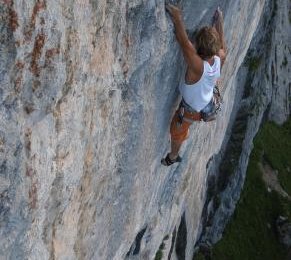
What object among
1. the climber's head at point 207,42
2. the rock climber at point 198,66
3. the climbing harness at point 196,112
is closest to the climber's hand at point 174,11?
the rock climber at point 198,66

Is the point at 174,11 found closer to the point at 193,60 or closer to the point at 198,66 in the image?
the point at 193,60

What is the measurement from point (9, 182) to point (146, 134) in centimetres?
421

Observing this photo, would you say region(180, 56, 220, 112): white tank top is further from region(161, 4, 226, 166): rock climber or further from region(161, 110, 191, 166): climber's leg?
region(161, 110, 191, 166): climber's leg

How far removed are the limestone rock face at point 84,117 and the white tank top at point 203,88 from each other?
452mm

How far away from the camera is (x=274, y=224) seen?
32.0 m

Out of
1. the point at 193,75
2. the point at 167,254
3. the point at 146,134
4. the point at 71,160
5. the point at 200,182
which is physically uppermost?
the point at 193,75

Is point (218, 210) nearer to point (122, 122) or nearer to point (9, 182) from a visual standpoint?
point (122, 122)

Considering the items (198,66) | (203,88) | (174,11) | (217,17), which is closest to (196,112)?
(203,88)

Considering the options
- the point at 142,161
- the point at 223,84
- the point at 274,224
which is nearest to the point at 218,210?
the point at 274,224

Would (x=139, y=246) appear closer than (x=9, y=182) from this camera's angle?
No

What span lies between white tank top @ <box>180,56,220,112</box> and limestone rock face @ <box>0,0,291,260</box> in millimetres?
452

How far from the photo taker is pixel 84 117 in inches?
316

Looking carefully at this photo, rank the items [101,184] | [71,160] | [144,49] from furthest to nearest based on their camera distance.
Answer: [101,184]
[144,49]
[71,160]

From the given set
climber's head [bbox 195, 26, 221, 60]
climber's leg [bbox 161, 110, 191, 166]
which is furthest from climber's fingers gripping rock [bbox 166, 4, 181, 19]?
climber's leg [bbox 161, 110, 191, 166]
